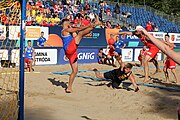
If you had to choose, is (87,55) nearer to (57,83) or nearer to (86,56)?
(86,56)

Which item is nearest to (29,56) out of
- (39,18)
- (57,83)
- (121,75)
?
(57,83)

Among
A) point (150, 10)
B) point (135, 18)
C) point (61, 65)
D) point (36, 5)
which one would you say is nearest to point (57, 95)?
point (61, 65)

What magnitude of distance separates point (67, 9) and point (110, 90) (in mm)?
14730

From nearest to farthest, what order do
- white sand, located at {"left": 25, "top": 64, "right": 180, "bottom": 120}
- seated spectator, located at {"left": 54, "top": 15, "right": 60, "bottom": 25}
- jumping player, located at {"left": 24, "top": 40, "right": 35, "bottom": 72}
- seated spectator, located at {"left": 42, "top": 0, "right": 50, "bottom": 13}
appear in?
white sand, located at {"left": 25, "top": 64, "right": 180, "bottom": 120} → jumping player, located at {"left": 24, "top": 40, "right": 35, "bottom": 72} → seated spectator, located at {"left": 54, "top": 15, "right": 60, "bottom": 25} → seated spectator, located at {"left": 42, "top": 0, "right": 50, "bottom": 13}

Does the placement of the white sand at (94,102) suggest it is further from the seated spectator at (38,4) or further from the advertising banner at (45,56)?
the seated spectator at (38,4)

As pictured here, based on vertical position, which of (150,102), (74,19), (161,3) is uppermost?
(161,3)

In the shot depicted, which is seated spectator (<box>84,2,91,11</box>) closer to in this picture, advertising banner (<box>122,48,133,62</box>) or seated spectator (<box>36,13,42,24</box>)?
advertising banner (<box>122,48,133,62</box>)

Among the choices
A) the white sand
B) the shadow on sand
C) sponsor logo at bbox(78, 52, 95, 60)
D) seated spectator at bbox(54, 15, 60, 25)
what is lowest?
the white sand

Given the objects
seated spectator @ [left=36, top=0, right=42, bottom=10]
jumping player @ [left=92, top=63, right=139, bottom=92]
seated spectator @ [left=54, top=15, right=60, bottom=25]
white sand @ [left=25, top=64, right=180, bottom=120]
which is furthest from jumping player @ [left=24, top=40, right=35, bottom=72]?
seated spectator @ [left=36, top=0, right=42, bottom=10]

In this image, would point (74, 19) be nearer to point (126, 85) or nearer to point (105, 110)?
point (126, 85)

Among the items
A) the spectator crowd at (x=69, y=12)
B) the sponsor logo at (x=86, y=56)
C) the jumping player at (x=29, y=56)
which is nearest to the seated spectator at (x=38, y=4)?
the spectator crowd at (x=69, y=12)

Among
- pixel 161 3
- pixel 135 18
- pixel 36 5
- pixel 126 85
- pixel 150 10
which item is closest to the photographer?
pixel 126 85

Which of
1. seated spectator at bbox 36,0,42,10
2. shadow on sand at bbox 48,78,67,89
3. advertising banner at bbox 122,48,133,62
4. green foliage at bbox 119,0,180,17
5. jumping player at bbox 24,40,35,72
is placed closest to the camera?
shadow on sand at bbox 48,78,67,89

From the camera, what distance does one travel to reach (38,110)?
7.14m
